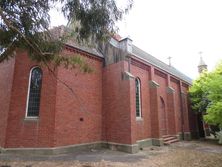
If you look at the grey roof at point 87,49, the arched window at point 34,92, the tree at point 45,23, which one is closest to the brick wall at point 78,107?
the grey roof at point 87,49

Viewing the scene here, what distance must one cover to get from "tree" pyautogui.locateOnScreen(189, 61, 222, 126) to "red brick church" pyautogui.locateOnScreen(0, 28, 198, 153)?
171 inches

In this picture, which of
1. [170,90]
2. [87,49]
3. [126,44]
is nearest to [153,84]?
[170,90]

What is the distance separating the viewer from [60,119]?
42.7 ft

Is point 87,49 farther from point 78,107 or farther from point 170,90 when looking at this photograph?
point 170,90

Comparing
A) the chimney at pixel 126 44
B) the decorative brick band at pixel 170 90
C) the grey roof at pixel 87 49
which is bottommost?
the decorative brick band at pixel 170 90

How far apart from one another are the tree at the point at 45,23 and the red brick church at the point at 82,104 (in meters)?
3.15

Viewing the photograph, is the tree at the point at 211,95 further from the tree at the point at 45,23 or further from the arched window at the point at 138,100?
the tree at the point at 45,23

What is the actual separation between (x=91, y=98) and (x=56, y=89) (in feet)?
10.4

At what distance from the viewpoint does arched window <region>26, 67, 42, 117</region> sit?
43.2ft

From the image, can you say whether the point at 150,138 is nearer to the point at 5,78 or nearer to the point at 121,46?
the point at 121,46

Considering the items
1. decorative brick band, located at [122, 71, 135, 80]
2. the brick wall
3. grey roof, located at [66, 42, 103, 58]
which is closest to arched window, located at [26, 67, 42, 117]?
the brick wall

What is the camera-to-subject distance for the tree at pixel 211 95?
14.5m

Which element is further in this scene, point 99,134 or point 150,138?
point 150,138

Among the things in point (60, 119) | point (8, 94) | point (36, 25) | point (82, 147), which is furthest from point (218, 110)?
point (8, 94)
